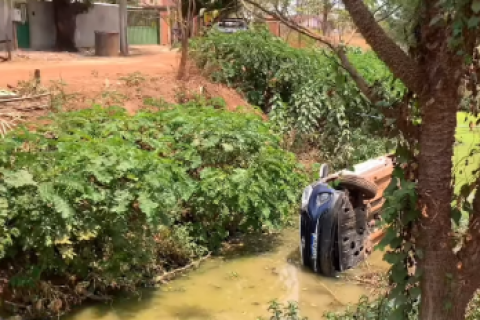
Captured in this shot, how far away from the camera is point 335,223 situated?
5.91 metres

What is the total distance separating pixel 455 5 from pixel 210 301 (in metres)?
4.10

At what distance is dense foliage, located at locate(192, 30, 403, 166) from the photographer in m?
10.3

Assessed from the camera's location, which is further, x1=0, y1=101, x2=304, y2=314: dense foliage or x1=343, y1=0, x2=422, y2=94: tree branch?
x1=0, y1=101, x2=304, y2=314: dense foliage

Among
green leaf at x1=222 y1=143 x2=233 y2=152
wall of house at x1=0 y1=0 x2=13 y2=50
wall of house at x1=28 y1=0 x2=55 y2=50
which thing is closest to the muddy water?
green leaf at x1=222 y1=143 x2=233 y2=152

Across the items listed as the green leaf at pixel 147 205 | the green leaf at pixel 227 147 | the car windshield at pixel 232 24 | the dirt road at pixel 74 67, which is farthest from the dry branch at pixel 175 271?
the car windshield at pixel 232 24

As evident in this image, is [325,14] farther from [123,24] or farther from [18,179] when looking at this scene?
[123,24]

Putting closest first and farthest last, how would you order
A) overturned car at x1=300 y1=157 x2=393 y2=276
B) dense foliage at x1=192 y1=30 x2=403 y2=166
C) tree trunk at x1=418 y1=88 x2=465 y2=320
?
tree trunk at x1=418 y1=88 x2=465 y2=320 → overturned car at x1=300 y1=157 x2=393 y2=276 → dense foliage at x1=192 y1=30 x2=403 y2=166

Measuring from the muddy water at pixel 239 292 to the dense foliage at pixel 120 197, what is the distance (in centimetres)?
23

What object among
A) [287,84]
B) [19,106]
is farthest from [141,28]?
[19,106]

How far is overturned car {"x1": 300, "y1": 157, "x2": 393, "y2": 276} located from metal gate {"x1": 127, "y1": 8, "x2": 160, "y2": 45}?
2579 cm

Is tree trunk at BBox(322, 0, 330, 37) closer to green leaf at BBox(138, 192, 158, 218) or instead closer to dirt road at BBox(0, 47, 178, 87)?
green leaf at BBox(138, 192, 158, 218)

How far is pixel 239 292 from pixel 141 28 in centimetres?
2689

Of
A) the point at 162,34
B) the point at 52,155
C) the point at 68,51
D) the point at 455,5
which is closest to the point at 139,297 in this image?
the point at 52,155

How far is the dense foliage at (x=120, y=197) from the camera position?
4805 millimetres
